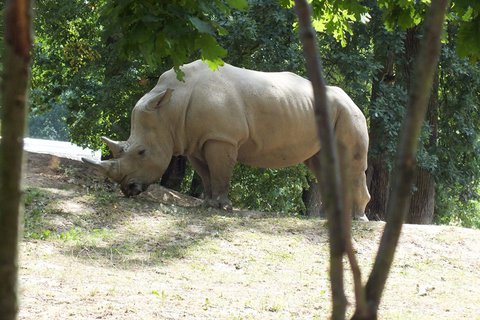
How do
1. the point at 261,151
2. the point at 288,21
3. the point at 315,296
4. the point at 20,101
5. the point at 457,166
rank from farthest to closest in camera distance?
the point at 457,166 < the point at 288,21 < the point at 261,151 < the point at 315,296 < the point at 20,101

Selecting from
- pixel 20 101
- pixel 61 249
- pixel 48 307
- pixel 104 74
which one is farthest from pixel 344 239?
pixel 104 74

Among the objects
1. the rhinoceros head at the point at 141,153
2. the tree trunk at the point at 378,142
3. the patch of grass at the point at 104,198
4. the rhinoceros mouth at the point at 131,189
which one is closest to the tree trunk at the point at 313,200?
the tree trunk at the point at 378,142

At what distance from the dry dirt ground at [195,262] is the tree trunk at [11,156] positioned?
4242mm

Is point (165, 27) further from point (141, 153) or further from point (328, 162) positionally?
point (141, 153)

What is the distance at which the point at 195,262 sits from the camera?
813 cm

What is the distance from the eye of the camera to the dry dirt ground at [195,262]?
20.9 ft

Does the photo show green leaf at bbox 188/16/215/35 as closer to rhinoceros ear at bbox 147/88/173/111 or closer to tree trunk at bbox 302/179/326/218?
rhinoceros ear at bbox 147/88/173/111

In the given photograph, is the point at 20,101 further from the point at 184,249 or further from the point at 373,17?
the point at 373,17

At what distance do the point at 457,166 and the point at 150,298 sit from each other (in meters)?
12.2

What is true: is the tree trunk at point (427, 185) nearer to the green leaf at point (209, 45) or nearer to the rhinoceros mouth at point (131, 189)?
the rhinoceros mouth at point (131, 189)

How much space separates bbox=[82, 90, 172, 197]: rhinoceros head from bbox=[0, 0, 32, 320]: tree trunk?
29.8 feet

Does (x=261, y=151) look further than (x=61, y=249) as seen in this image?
Yes

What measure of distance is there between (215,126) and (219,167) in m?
0.54

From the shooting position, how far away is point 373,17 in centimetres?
1488
